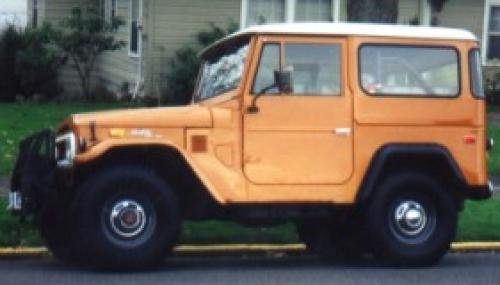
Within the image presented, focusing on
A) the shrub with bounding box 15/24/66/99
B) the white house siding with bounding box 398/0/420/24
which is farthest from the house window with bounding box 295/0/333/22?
the shrub with bounding box 15/24/66/99

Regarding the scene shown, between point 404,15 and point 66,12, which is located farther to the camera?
point 66,12

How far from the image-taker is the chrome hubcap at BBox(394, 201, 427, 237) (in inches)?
421

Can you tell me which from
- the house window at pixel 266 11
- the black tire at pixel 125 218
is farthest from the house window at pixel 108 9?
the black tire at pixel 125 218

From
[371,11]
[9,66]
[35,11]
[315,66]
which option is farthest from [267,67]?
[35,11]

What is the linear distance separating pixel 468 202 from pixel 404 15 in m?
11.7

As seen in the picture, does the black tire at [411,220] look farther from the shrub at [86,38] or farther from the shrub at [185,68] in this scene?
the shrub at [86,38]

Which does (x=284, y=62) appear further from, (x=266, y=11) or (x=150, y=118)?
(x=266, y=11)

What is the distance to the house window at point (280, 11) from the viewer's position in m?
24.0

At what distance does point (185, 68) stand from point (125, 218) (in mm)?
12401

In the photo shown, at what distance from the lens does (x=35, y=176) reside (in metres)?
10.3

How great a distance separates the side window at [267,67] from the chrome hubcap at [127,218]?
56.0 inches

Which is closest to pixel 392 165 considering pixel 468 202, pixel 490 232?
pixel 490 232

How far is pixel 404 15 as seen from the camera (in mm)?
25047

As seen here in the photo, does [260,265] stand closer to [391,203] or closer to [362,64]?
[391,203]
